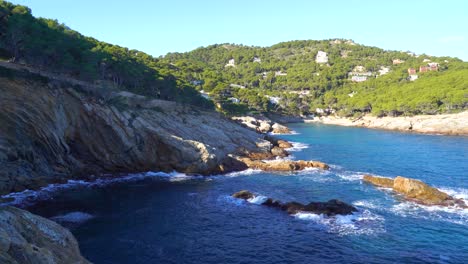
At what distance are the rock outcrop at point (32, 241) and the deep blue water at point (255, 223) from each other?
24.3ft

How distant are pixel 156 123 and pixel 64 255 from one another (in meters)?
41.8

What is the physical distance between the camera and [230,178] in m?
48.5

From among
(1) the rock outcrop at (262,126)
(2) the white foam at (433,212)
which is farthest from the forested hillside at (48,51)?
(2) the white foam at (433,212)

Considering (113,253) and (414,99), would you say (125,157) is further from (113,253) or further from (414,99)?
(414,99)

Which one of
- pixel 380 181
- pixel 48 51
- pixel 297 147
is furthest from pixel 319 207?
pixel 48 51

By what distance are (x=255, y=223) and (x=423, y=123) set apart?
102621 millimetres

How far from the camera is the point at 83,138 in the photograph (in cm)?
4466

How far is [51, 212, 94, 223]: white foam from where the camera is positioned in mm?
29750

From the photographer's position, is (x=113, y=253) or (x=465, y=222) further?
(x=465, y=222)

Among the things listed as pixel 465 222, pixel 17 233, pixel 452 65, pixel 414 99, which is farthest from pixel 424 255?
pixel 452 65

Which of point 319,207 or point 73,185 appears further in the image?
point 73,185

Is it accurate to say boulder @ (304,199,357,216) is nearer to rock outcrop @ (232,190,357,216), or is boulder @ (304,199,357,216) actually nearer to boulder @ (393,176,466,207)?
rock outcrop @ (232,190,357,216)

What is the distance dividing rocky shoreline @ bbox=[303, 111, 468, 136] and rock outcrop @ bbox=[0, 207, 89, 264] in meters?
111

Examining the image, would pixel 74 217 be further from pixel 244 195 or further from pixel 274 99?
pixel 274 99
